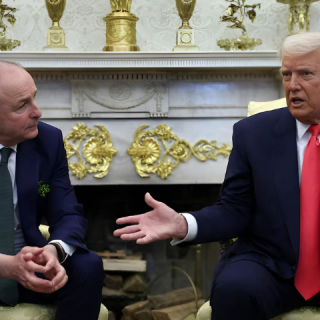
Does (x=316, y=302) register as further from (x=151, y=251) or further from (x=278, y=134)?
(x=151, y=251)

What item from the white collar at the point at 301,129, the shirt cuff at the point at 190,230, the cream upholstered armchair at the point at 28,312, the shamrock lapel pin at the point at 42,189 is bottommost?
the cream upholstered armchair at the point at 28,312

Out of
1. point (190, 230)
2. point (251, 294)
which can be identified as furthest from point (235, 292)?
point (190, 230)

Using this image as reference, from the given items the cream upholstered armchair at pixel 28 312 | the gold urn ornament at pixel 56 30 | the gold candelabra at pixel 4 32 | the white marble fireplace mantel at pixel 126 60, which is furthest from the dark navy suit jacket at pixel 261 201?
the gold candelabra at pixel 4 32

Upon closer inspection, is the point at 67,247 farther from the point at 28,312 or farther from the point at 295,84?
the point at 295,84

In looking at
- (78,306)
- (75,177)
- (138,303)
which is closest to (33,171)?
(78,306)

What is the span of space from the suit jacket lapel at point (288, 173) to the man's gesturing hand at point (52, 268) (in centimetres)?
67

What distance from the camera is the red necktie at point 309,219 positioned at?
64.7 inches

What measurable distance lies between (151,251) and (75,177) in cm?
69

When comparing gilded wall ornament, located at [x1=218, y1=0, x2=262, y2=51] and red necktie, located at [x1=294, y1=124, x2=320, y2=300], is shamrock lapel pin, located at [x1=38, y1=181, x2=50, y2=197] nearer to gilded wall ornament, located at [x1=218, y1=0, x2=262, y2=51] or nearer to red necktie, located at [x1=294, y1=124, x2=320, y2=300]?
red necktie, located at [x1=294, y1=124, x2=320, y2=300]

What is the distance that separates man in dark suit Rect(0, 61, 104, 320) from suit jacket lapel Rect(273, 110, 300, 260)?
0.59m

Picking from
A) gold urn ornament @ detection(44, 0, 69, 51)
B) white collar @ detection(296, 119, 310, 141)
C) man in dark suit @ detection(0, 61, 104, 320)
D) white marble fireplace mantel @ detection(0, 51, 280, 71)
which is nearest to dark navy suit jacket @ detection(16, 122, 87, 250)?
man in dark suit @ detection(0, 61, 104, 320)

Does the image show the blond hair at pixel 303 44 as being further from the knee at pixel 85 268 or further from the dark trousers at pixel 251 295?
the knee at pixel 85 268

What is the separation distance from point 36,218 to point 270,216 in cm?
77

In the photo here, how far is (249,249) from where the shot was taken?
1744 mm
